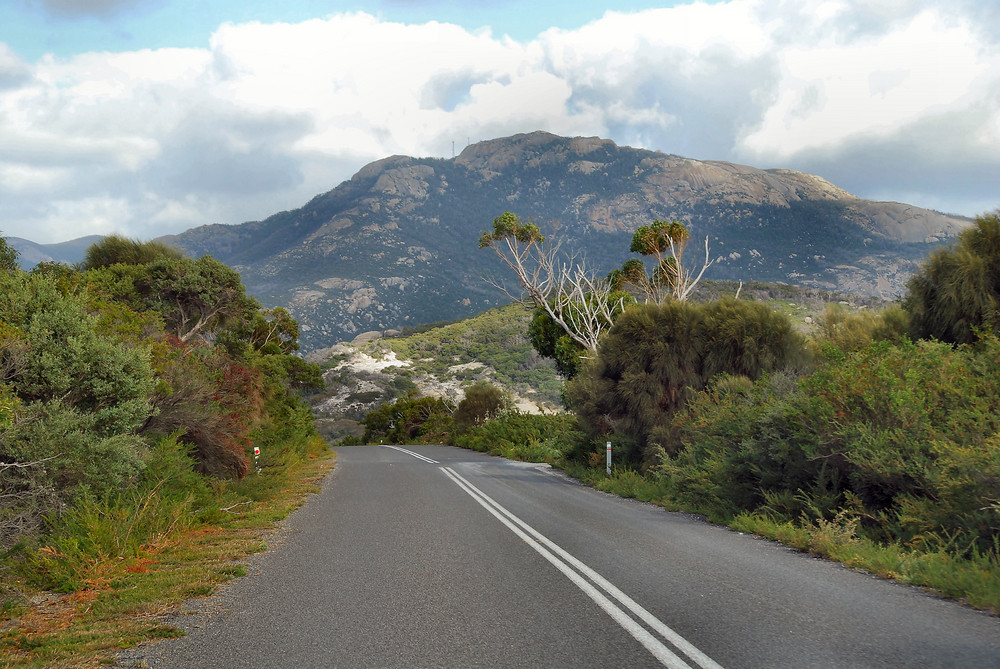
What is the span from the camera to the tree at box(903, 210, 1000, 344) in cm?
1584

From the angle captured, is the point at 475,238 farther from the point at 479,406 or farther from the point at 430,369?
the point at 479,406

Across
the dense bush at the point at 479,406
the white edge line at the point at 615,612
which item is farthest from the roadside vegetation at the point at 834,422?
the dense bush at the point at 479,406

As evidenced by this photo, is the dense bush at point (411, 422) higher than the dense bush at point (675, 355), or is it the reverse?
the dense bush at point (675, 355)

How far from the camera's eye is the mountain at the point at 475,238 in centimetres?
12625

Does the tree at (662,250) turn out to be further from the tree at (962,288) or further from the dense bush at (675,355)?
the tree at (962,288)

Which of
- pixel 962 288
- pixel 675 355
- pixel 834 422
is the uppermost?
pixel 962 288

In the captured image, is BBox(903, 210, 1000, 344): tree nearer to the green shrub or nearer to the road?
the green shrub

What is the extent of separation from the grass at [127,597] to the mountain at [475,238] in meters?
92.7

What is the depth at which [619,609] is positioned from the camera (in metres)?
6.26

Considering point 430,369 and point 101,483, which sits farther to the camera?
point 430,369

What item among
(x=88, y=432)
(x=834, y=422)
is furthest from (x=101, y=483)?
(x=834, y=422)

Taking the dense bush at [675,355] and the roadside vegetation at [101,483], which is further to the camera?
the dense bush at [675,355]

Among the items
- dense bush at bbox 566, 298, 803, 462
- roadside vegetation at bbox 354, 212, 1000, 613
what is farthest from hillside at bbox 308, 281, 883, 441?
roadside vegetation at bbox 354, 212, 1000, 613

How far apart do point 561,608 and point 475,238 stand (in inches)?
6912
